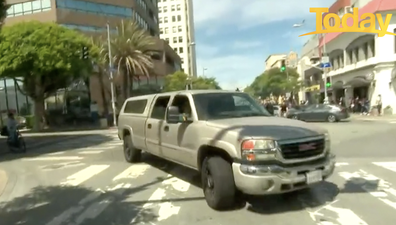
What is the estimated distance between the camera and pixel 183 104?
26.4ft

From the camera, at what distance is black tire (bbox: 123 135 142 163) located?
11.2 meters

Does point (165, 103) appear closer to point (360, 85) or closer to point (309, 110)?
point (309, 110)

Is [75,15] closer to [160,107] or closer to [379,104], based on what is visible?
[379,104]

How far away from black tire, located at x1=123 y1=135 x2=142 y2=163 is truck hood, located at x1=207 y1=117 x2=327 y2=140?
15.8 ft

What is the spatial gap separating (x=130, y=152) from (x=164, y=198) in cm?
431

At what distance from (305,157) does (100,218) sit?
3.24m

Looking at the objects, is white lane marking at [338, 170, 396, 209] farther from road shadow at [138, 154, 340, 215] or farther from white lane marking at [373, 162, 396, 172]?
white lane marking at [373, 162, 396, 172]

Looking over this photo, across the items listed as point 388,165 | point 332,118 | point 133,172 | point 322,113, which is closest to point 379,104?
point 332,118

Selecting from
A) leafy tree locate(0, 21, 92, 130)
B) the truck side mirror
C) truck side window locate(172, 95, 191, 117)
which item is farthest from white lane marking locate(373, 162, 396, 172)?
leafy tree locate(0, 21, 92, 130)

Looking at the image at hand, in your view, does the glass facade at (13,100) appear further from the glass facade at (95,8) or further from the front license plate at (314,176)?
the front license plate at (314,176)

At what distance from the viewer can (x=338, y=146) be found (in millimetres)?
14078

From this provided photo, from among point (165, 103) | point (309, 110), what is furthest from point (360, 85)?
point (165, 103)

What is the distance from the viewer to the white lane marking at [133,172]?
9.57 metres

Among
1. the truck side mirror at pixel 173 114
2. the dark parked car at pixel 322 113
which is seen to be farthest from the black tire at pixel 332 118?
the truck side mirror at pixel 173 114
